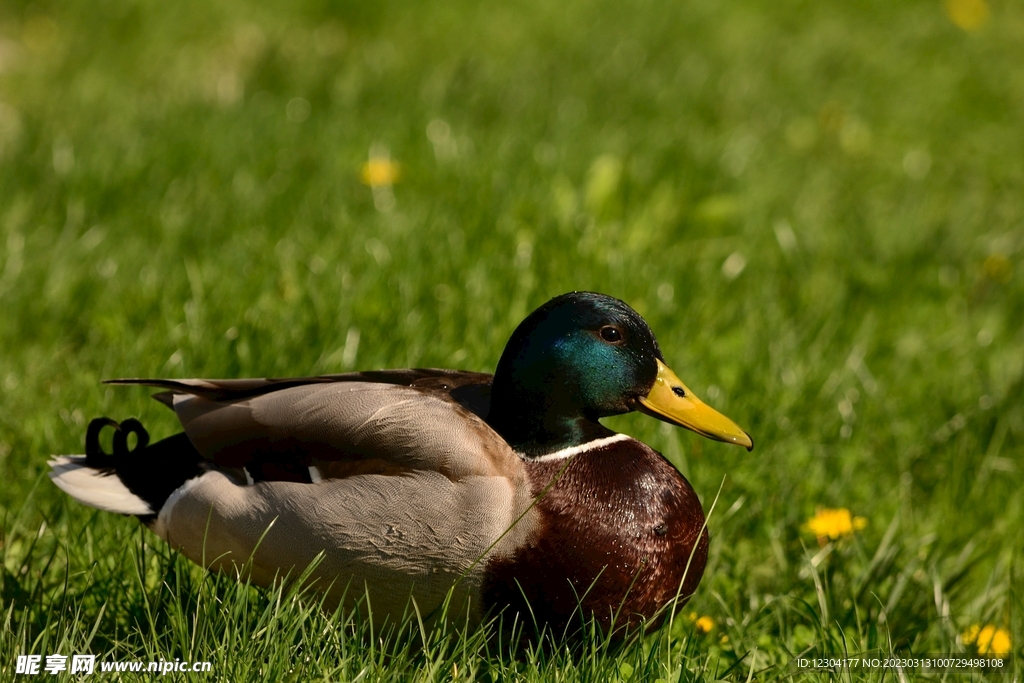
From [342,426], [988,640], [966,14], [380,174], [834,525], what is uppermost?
[966,14]

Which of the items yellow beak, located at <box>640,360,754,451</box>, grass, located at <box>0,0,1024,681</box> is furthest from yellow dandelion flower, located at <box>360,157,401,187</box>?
yellow beak, located at <box>640,360,754,451</box>

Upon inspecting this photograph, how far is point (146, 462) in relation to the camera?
2.90 meters

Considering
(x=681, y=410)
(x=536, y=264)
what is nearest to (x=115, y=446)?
(x=681, y=410)

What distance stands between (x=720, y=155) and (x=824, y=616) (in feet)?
9.73

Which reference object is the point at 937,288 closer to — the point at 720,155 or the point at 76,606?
the point at 720,155

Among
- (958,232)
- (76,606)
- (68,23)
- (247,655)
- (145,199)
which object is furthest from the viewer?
(68,23)

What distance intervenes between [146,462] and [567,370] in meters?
1.05

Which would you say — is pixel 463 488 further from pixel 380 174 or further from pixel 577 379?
pixel 380 174

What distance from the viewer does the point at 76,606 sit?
8.29ft

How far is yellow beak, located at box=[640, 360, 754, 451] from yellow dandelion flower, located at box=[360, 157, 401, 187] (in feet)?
7.72

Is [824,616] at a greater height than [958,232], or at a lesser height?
lesser

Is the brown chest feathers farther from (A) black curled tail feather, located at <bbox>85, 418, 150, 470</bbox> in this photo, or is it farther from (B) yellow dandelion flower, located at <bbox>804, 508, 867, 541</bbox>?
(A) black curled tail feather, located at <bbox>85, 418, 150, 470</bbox>

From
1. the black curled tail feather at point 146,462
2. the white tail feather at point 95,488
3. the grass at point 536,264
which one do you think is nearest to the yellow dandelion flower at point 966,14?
the grass at point 536,264

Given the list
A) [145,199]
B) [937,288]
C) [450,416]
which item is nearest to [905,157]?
[937,288]
